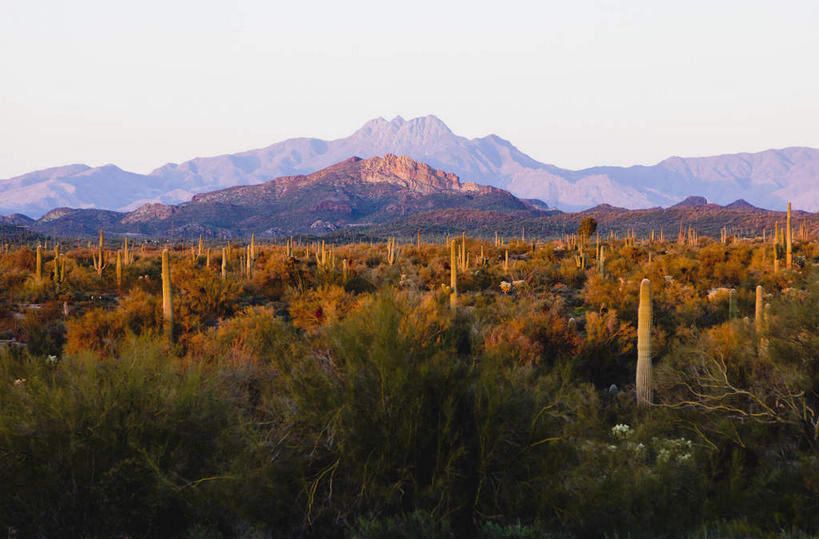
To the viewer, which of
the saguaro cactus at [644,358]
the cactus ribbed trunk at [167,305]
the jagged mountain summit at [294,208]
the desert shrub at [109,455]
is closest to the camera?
the desert shrub at [109,455]

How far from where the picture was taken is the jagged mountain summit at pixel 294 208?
506 feet

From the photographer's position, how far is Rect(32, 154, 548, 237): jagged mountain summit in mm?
154250

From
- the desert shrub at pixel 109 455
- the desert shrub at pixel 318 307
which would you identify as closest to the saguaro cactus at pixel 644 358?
the desert shrub at pixel 318 307

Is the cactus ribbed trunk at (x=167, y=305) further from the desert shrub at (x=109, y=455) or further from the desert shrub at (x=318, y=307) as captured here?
the desert shrub at (x=109, y=455)

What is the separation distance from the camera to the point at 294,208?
558 feet

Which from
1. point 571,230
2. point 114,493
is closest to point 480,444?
point 114,493

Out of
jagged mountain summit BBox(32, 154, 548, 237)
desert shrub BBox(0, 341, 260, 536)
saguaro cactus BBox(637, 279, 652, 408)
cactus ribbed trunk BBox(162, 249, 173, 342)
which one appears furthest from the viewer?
jagged mountain summit BBox(32, 154, 548, 237)

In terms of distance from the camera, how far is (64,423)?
5.98 metres

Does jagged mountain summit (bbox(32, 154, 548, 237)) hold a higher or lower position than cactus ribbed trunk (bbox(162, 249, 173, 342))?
higher

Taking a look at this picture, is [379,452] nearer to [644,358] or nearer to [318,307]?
[644,358]

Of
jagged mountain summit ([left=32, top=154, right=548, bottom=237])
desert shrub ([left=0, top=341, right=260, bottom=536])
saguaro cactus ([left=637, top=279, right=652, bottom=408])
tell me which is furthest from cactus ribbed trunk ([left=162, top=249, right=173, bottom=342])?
jagged mountain summit ([left=32, top=154, right=548, bottom=237])

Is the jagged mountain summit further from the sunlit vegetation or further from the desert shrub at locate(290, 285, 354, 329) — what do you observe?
the sunlit vegetation

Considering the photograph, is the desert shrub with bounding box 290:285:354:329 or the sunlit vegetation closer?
the sunlit vegetation

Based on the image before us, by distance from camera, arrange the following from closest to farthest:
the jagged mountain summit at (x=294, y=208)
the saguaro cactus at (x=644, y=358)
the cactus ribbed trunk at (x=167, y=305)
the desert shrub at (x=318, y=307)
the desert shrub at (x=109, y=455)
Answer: the desert shrub at (x=109, y=455) < the saguaro cactus at (x=644, y=358) < the cactus ribbed trunk at (x=167, y=305) < the desert shrub at (x=318, y=307) < the jagged mountain summit at (x=294, y=208)
